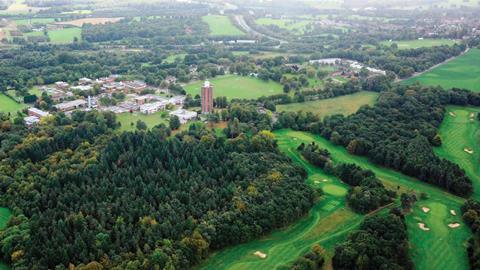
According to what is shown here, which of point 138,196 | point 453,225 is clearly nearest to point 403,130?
point 453,225

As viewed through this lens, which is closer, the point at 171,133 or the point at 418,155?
the point at 418,155

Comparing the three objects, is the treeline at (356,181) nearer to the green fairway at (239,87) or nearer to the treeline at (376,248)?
the treeline at (376,248)

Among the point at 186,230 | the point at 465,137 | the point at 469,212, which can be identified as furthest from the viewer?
the point at 465,137

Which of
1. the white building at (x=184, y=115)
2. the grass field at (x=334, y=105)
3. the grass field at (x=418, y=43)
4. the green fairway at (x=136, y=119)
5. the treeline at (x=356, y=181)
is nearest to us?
the treeline at (x=356, y=181)

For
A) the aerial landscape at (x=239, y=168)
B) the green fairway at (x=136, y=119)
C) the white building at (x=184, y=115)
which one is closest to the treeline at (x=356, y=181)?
the aerial landscape at (x=239, y=168)

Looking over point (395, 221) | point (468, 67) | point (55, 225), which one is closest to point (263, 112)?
point (395, 221)

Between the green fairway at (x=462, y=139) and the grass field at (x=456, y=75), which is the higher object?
the grass field at (x=456, y=75)

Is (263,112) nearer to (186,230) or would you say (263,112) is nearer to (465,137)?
(465,137)
